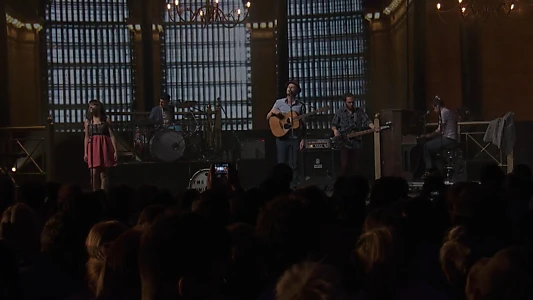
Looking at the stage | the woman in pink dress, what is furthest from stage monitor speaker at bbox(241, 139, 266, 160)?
the woman in pink dress

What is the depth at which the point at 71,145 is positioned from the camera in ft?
54.2

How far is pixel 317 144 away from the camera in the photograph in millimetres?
12352

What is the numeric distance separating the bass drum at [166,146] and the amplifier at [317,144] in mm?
2282

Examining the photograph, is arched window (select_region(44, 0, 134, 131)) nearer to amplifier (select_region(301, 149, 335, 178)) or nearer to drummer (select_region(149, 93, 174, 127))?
drummer (select_region(149, 93, 174, 127))

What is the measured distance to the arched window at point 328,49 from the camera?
2094cm

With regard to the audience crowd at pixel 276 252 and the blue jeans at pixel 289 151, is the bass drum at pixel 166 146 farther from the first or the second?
the audience crowd at pixel 276 252

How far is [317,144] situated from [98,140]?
11.5 feet

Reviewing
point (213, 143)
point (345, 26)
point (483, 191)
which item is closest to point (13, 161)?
point (213, 143)

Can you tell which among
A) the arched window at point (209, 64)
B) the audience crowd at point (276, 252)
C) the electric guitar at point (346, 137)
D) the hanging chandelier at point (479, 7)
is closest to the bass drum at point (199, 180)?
the electric guitar at point (346, 137)

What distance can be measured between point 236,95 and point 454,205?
59.4 ft

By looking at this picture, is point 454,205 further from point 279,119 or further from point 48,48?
point 48,48

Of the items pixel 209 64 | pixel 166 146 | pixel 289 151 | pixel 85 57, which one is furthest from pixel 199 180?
pixel 85 57

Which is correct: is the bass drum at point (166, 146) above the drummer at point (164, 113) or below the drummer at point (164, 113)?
below

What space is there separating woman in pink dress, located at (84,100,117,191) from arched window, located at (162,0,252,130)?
424 inches
